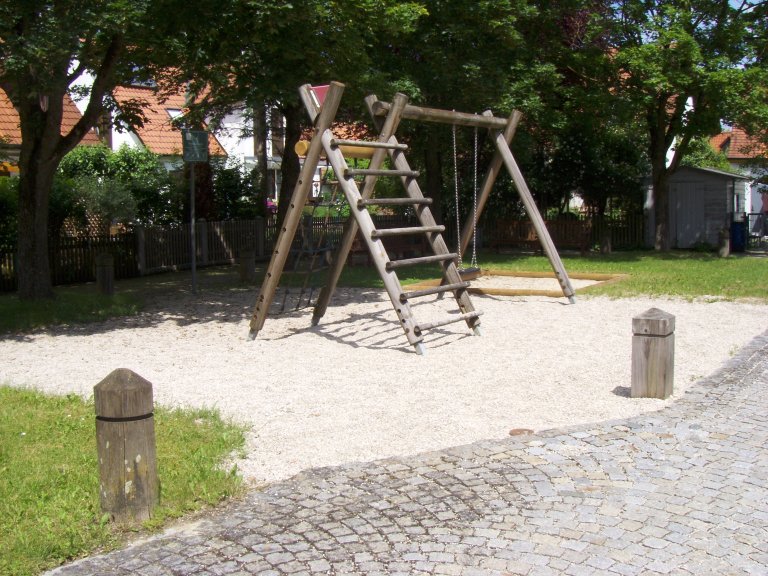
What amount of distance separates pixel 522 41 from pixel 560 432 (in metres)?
14.7

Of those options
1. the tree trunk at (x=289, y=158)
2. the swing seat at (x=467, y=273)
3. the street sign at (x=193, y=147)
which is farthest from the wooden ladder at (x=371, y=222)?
the tree trunk at (x=289, y=158)

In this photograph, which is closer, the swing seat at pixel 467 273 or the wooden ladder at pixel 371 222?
the wooden ladder at pixel 371 222

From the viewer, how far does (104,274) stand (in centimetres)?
→ 1450

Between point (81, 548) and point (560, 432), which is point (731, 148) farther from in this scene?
point (81, 548)

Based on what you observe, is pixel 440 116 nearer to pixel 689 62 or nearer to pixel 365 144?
pixel 365 144

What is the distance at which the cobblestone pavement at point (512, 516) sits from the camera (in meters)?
4.04

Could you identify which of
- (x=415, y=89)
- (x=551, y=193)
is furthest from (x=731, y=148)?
(x=415, y=89)

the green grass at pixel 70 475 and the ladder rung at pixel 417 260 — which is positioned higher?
the ladder rung at pixel 417 260

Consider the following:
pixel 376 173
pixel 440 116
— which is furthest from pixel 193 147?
pixel 376 173

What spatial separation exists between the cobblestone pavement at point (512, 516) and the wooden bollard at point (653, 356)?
0.93 m

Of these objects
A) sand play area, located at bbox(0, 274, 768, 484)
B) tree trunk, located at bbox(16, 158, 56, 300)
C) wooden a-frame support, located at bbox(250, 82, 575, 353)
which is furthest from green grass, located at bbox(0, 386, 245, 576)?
tree trunk, located at bbox(16, 158, 56, 300)

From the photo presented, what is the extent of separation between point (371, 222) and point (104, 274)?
6.89 metres

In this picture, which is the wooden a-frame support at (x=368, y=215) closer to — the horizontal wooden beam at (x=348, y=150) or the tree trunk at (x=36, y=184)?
the horizontal wooden beam at (x=348, y=150)

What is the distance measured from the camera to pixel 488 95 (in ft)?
59.3
